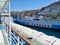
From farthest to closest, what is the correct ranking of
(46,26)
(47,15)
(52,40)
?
(47,15)
(46,26)
(52,40)

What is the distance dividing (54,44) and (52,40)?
8.1 inches

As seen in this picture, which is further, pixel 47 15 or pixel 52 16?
pixel 47 15

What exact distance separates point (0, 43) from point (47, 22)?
16837 millimetres

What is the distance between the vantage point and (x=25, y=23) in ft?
94.9

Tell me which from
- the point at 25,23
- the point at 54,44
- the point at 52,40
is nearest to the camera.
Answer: the point at 54,44

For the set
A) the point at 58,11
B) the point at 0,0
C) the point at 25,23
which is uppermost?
the point at 0,0

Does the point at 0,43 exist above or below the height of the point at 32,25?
above

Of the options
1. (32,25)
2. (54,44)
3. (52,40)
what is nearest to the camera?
(54,44)

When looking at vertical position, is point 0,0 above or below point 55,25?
above

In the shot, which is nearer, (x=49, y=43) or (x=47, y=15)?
(x=49, y=43)

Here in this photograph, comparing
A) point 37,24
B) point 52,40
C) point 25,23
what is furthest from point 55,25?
point 52,40

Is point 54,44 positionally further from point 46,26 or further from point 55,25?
point 46,26

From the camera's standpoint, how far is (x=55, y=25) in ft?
62.3

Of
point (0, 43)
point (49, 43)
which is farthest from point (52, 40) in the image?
point (0, 43)
